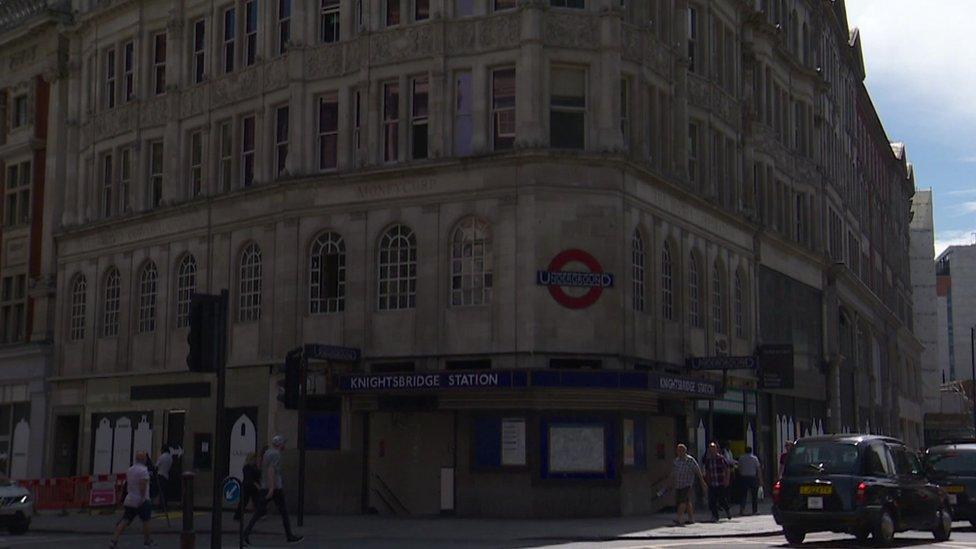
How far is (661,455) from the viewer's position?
35.7 meters

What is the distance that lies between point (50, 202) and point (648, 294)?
23214 millimetres

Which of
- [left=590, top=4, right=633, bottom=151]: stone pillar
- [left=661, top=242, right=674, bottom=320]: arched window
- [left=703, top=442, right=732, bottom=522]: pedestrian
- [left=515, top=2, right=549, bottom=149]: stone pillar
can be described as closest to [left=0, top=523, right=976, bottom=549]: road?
[left=703, top=442, right=732, bottom=522]: pedestrian

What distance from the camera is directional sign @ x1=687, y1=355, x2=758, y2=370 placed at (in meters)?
35.2

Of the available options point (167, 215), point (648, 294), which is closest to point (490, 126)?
point (648, 294)

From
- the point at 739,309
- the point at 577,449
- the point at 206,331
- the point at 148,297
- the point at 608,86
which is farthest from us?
the point at 739,309

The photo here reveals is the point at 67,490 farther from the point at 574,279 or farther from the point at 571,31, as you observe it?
the point at 571,31

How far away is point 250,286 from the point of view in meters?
38.3

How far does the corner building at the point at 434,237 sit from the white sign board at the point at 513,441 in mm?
64

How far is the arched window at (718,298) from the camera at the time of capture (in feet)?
134

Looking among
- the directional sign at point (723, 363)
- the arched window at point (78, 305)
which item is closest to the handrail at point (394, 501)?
the directional sign at point (723, 363)

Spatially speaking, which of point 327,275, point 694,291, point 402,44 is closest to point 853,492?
point 694,291

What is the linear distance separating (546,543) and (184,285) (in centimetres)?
1917

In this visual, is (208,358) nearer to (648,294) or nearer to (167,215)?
(648,294)

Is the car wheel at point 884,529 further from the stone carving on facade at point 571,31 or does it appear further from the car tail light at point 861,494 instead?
the stone carving on facade at point 571,31
